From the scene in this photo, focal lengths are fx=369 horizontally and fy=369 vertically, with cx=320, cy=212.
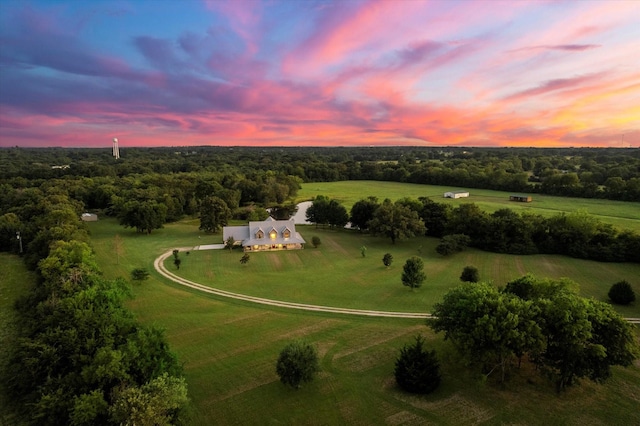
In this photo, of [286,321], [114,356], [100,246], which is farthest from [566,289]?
[100,246]

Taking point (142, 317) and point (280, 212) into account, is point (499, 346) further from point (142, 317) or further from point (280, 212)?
point (280, 212)

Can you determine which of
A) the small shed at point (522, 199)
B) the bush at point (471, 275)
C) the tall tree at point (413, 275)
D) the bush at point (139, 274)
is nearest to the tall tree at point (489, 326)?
the tall tree at point (413, 275)

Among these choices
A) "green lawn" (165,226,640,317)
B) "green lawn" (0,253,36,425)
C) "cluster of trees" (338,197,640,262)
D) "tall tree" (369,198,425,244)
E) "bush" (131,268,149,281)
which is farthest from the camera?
"tall tree" (369,198,425,244)

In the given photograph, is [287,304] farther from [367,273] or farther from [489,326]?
[489,326]

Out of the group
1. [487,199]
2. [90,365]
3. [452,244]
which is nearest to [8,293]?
[90,365]

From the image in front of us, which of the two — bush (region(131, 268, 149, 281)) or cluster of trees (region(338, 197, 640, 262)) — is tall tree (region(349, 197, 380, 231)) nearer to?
cluster of trees (region(338, 197, 640, 262))

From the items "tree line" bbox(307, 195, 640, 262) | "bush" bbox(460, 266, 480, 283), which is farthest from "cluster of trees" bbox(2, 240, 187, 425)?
"tree line" bbox(307, 195, 640, 262)
